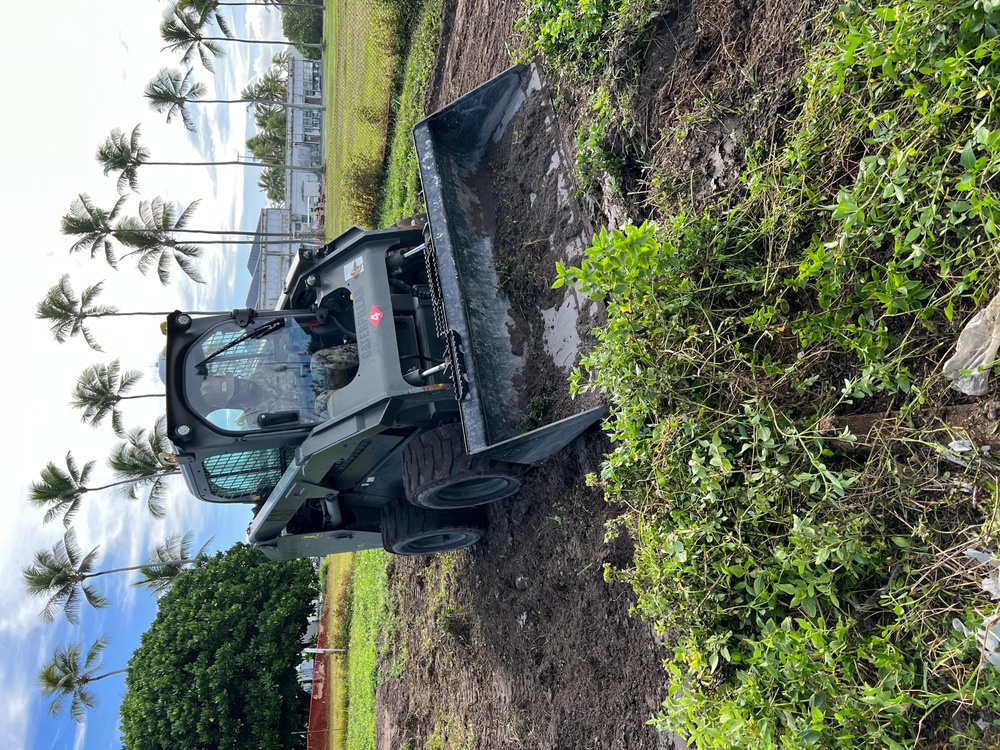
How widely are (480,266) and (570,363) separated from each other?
1.11 meters

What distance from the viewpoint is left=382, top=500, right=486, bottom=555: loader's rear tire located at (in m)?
5.31

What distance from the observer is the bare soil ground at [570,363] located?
3.03 m

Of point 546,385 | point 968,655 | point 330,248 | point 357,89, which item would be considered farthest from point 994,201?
point 357,89

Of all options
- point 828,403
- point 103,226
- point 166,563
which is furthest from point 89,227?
point 828,403

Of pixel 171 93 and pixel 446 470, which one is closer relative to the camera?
pixel 446 470

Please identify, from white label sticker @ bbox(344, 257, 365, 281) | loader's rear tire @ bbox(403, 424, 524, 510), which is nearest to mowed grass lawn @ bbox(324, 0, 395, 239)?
white label sticker @ bbox(344, 257, 365, 281)

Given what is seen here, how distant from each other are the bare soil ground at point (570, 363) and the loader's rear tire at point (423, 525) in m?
0.19

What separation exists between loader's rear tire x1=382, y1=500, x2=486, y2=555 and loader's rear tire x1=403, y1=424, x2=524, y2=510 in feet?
1.80

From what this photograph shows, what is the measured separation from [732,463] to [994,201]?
4.10 feet

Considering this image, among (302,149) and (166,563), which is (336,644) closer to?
(166,563)

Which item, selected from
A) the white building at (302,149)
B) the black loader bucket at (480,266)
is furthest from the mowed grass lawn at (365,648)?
the white building at (302,149)

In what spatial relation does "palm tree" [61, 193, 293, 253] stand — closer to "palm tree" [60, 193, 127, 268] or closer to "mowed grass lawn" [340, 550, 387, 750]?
"palm tree" [60, 193, 127, 268]

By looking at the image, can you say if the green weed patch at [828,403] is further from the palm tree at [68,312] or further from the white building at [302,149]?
the white building at [302,149]

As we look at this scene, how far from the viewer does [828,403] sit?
96.8 inches
